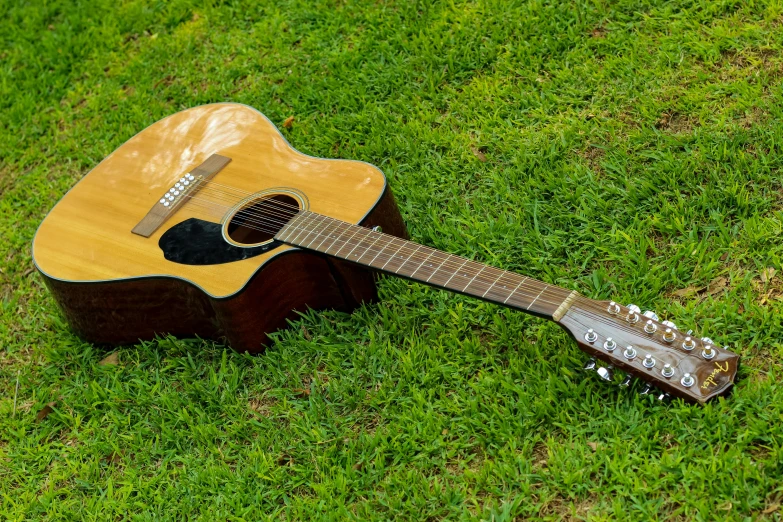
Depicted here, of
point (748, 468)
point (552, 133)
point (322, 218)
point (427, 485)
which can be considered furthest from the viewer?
point (552, 133)

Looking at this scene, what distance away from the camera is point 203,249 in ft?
8.59

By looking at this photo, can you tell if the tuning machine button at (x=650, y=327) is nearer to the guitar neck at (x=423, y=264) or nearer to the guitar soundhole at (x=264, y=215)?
the guitar neck at (x=423, y=264)

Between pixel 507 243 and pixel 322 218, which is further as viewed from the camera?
pixel 507 243

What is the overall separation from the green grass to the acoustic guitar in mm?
137

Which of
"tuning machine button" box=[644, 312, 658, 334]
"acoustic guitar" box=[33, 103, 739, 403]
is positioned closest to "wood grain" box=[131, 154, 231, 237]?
"acoustic guitar" box=[33, 103, 739, 403]

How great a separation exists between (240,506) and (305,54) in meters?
2.22

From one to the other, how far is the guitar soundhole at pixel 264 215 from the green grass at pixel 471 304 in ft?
1.12

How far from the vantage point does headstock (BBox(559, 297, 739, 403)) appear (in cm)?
200

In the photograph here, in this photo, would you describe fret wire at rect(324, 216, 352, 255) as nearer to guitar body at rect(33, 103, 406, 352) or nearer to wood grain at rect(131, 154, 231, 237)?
guitar body at rect(33, 103, 406, 352)

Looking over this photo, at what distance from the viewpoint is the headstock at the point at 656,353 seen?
200 centimetres

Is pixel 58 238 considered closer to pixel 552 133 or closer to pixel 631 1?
pixel 552 133

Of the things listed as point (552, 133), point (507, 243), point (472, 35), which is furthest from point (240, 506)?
point (472, 35)

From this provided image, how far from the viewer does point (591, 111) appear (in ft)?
10.1

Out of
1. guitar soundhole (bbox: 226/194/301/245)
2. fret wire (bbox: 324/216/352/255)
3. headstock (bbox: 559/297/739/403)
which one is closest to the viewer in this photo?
headstock (bbox: 559/297/739/403)
